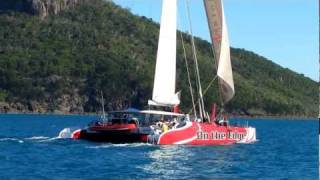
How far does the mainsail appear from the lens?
6562cm

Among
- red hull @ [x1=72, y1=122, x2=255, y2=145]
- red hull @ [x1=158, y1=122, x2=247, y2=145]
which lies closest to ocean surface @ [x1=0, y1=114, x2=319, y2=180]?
red hull @ [x1=72, y1=122, x2=255, y2=145]

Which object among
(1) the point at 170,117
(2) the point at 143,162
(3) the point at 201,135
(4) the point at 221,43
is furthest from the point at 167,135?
A: (4) the point at 221,43

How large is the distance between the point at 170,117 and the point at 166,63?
4027 millimetres

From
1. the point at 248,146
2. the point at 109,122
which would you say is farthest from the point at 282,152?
the point at 109,122

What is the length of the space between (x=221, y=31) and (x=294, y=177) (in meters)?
26.6

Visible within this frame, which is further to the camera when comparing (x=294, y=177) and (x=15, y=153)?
(x=15, y=153)

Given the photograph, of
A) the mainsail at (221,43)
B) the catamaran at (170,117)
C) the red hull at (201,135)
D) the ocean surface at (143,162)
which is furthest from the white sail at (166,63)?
the ocean surface at (143,162)

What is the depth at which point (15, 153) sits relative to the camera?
50.6 m

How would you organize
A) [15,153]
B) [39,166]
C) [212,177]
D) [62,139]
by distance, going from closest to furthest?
[212,177] → [39,166] → [15,153] → [62,139]

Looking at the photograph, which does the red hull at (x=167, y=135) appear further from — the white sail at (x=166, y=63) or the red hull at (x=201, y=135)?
the white sail at (x=166, y=63)

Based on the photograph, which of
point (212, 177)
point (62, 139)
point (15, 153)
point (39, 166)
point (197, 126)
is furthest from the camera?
point (62, 139)

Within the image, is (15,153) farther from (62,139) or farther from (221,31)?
(221,31)

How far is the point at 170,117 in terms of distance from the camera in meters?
61.9

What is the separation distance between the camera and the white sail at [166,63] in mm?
61812
